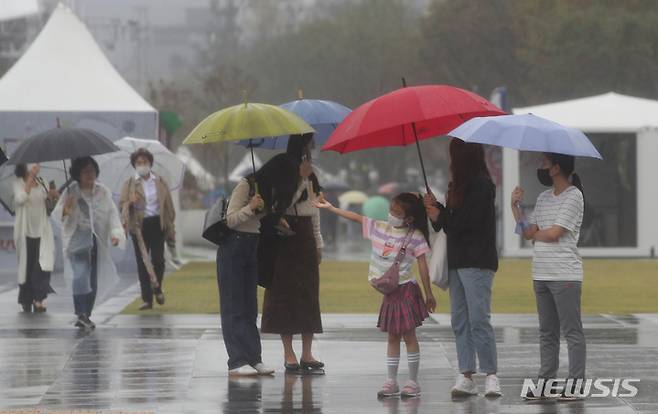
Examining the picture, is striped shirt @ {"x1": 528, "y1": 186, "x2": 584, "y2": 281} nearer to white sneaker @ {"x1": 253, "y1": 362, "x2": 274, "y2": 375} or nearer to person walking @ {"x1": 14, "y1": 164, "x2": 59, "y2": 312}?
white sneaker @ {"x1": 253, "y1": 362, "x2": 274, "y2": 375}

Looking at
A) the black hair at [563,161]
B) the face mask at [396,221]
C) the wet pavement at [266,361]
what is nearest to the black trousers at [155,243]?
the wet pavement at [266,361]

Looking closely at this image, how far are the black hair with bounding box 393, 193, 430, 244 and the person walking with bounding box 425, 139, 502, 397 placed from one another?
0.19 m

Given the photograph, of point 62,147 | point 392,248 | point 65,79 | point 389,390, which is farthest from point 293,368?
point 65,79

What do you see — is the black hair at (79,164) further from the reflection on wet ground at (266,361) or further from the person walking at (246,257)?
the person walking at (246,257)

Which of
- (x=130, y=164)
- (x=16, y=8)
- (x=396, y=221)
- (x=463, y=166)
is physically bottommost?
(x=396, y=221)

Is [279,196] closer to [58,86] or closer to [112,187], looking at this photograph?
[112,187]

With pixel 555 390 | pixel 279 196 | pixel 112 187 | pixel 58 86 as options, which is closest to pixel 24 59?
pixel 58 86

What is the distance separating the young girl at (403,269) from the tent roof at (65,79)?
1694 centimetres

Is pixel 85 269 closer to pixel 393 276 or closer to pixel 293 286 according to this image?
pixel 293 286

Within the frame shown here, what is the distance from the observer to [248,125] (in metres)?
11.8

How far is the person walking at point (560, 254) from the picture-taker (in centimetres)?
1066

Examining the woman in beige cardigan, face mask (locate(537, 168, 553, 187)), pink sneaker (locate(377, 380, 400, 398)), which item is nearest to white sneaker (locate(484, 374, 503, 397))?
pink sneaker (locate(377, 380, 400, 398))

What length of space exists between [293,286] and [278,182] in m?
0.80

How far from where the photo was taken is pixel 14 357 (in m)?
13.4
